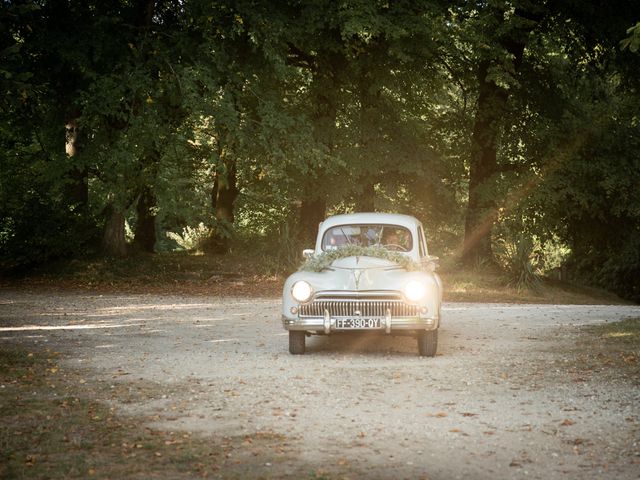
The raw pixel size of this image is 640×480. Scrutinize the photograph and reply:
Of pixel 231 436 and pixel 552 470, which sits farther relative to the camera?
pixel 231 436

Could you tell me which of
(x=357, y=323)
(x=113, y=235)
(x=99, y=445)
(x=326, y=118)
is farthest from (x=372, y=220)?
(x=113, y=235)

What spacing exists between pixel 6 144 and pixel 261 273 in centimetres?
922

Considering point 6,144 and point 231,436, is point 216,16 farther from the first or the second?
point 231,436

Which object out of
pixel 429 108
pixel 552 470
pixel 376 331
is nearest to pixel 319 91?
pixel 429 108

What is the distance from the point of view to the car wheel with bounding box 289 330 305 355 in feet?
36.9

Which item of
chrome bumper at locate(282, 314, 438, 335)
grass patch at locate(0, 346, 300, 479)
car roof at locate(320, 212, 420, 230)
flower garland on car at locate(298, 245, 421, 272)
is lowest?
grass patch at locate(0, 346, 300, 479)

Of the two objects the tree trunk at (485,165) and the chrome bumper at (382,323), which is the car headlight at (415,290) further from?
the tree trunk at (485,165)

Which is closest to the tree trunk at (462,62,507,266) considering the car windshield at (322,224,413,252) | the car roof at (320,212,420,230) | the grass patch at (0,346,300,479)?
the car roof at (320,212,420,230)

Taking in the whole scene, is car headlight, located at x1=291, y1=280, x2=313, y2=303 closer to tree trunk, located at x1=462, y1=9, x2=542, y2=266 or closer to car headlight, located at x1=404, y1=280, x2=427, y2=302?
car headlight, located at x1=404, y1=280, x2=427, y2=302

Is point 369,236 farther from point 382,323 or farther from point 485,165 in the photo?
point 485,165

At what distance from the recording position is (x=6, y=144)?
27453 mm

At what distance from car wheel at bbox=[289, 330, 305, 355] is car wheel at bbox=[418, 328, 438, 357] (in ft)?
5.02

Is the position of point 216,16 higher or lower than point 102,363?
higher

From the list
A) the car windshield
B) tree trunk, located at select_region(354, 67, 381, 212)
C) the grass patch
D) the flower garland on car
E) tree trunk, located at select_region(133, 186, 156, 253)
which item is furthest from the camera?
tree trunk, located at select_region(133, 186, 156, 253)
